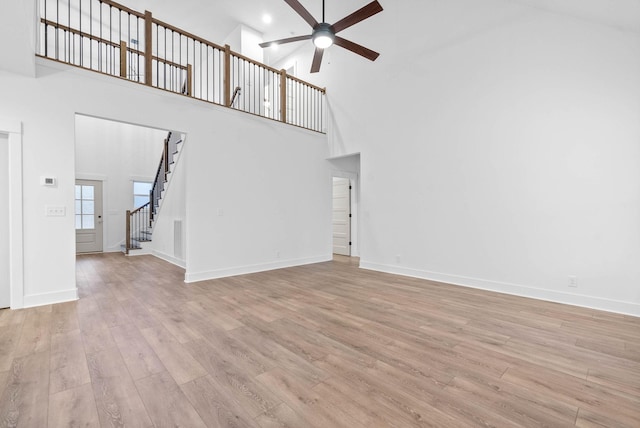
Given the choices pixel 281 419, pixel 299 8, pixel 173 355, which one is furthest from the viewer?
pixel 299 8

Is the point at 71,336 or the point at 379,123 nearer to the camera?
the point at 71,336

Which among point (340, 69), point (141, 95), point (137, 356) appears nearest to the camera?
point (137, 356)

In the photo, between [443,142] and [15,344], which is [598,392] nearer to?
[443,142]

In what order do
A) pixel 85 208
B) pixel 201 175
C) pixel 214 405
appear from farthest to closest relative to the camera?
1. pixel 85 208
2. pixel 201 175
3. pixel 214 405

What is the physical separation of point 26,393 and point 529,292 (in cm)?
492

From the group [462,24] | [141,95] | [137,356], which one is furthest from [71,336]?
[462,24]

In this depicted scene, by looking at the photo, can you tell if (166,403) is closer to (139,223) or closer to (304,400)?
(304,400)

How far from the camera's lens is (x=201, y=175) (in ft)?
15.0

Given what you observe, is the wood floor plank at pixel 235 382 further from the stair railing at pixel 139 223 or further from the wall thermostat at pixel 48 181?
the stair railing at pixel 139 223

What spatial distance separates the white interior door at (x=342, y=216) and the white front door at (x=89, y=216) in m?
6.58

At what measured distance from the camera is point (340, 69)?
20.1ft

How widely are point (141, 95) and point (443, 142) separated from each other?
4563 millimetres

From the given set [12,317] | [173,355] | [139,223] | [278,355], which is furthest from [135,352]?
[139,223]

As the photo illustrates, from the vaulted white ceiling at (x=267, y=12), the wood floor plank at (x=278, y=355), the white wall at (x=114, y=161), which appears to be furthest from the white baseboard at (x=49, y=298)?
the vaulted white ceiling at (x=267, y=12)
